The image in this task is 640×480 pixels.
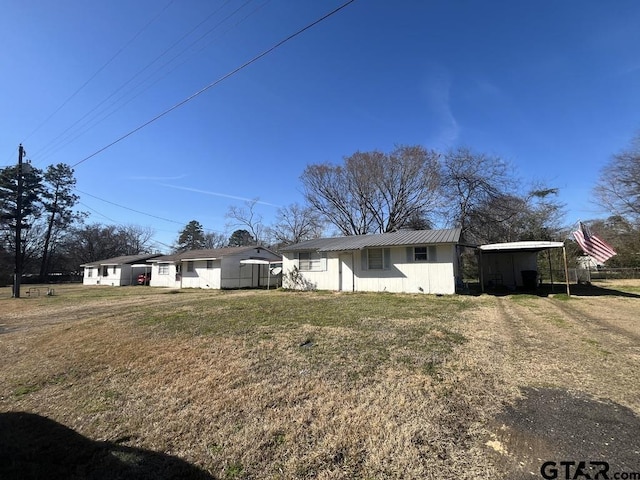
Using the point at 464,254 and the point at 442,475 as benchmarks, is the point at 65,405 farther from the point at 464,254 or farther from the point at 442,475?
the point at 464,254

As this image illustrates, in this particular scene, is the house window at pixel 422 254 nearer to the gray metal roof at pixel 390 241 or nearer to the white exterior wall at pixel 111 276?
the gray metal roof at pixel 390 241

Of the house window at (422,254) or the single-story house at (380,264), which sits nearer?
the single-story house at (380,264)

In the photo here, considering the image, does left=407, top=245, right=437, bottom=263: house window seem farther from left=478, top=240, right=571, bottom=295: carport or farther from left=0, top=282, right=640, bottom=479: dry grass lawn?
left=0, top=282, right=640, bottom=479: dry grass lawn

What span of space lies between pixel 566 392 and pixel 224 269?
74.8 feet

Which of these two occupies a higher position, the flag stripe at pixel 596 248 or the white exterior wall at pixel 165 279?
the flag stripe at pixel 596 248

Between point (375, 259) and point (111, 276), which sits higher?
point (375, 259)

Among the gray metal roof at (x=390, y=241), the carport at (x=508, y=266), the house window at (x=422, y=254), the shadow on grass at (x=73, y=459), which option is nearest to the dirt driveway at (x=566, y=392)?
the shadow on grass at (x=73, y=459)

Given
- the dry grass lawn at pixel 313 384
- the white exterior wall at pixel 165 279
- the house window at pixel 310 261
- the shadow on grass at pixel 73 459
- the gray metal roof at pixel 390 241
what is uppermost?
the gray metal roof at pixel 390 241

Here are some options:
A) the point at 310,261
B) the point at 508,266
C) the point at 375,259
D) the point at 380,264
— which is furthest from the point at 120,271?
the point at 508,266

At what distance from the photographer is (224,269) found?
80.1 ft

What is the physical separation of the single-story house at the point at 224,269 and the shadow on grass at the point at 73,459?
20101 millimetres

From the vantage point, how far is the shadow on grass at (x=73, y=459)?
268cm

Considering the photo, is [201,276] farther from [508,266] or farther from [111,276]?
[508,266]

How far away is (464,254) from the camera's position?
85.9 ft
